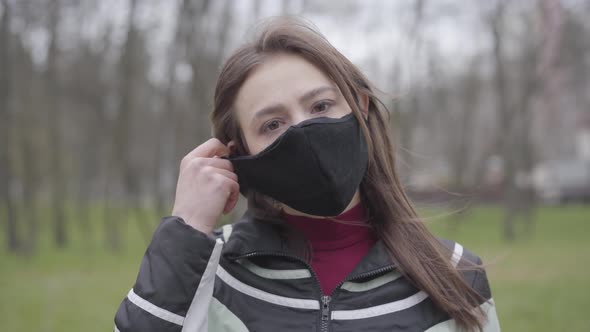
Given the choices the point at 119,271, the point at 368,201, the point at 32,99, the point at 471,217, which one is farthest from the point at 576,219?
the point at 368,201

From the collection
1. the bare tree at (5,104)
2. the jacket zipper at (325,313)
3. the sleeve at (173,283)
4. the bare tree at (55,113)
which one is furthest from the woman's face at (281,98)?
the bare tree at (55,113)

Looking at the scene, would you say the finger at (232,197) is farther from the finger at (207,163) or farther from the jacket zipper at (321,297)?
the jacket zipper at (321,297)

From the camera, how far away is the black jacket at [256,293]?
1845 millimetres

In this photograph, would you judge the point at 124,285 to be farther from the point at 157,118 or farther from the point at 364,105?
the point at 157,118

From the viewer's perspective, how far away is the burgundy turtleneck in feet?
6.86

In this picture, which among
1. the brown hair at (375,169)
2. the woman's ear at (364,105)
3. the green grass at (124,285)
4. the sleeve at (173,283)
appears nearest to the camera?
the sleeve at (173,283)

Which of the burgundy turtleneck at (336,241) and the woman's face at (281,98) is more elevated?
the woman's face at (281,98)

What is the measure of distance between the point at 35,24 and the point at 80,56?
15.7ft

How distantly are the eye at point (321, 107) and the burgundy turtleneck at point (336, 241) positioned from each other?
389 mm

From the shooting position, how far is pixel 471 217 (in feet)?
112

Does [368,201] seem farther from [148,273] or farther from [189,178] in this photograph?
[148,273]

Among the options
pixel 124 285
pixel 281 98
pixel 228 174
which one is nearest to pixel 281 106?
pixel 281 98

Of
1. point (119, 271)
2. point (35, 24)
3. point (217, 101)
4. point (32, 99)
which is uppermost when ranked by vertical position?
point (35, 24)

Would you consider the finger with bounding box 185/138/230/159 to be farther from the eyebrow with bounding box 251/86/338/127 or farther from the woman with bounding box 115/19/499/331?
the eyebrow with bounding box 251/86/338/127
